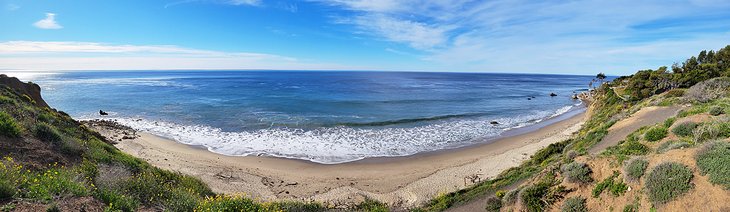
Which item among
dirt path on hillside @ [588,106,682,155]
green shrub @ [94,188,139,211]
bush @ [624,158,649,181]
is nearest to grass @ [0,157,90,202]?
green shrub @ [94,188,139,211]

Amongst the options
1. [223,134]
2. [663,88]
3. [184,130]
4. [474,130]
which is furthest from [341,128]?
[663,88]

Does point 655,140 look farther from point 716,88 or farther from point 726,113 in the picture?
point 716,88

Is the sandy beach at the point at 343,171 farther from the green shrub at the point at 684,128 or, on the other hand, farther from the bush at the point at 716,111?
the bush at the point at 716,111

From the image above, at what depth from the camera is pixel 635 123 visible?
59.2 ft

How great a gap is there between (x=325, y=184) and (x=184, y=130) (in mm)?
21482

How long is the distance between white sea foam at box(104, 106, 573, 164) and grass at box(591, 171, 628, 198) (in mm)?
15986

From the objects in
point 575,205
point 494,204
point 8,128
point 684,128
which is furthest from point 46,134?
point 684,128

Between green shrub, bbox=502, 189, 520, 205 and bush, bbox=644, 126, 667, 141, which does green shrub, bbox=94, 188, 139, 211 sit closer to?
green shrub, bbox=502, 189, 520, 205

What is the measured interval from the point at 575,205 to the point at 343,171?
45.4 feet

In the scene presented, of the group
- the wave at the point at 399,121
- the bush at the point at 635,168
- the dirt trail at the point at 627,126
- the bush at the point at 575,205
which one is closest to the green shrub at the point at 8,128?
the dirt trail at the point at 627,126

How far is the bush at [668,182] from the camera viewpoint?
7.83m

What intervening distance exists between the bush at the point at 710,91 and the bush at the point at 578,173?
16.7 metres

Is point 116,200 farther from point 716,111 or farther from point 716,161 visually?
point 716,111

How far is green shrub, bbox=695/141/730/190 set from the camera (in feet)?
24.3
